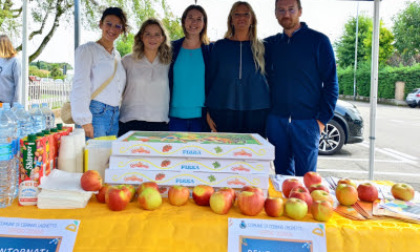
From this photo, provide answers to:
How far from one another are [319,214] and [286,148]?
1417 mm

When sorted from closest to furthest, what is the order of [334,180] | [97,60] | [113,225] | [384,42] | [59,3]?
1. [113,225]
2. [334,180]
3. [97,60]
4. [59,3]
5. [384,42]

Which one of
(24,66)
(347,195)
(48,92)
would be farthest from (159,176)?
(48,92)

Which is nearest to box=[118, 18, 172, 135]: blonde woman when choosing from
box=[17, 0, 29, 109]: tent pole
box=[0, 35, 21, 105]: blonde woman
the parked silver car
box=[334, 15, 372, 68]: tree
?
box=[17, 0, 29, 109]: tent pole

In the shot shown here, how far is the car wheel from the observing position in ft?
21.8

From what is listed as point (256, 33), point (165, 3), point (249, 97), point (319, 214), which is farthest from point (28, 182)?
point (165, 3)

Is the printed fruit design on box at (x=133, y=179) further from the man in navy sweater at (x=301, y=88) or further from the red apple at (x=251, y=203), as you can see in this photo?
the man in navy sweater at (x=301, y=88)

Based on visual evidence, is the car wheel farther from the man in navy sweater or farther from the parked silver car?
the parked silver car

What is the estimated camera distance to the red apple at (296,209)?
4.98 feet

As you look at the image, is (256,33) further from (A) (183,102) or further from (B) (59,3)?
(B) (59,3)

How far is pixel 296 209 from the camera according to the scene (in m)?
1.52

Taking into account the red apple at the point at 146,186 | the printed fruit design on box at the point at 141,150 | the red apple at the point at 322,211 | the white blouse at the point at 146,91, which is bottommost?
the red apple at the point at 322,211

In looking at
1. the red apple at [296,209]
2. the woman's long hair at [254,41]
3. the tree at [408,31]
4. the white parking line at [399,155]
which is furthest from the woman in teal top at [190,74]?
the tree at [408,31]

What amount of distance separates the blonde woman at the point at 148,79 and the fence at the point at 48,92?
967cm

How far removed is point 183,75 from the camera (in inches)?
118
